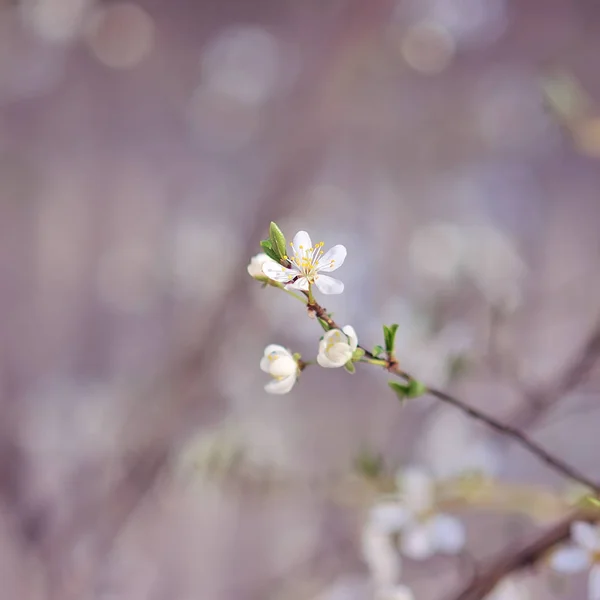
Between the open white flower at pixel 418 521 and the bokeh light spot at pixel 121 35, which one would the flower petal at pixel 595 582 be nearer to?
the open white flower at pixel 418 521

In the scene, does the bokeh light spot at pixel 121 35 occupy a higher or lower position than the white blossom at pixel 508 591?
higher

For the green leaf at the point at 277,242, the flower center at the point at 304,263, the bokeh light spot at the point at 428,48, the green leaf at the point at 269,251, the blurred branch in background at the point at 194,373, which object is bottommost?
the blurred branch in background at the point at 194,373

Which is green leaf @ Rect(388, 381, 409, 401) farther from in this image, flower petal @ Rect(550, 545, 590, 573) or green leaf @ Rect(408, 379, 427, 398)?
flower petal @ Rect(550, 545, 590, 573)

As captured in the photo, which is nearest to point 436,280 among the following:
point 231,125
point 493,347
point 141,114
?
point 493,347

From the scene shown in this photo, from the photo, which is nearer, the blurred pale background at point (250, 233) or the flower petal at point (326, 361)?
the flower petal at point (326, 361)

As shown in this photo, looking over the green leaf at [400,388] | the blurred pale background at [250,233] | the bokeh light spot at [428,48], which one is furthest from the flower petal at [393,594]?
the bokeh light spot at [428,48]

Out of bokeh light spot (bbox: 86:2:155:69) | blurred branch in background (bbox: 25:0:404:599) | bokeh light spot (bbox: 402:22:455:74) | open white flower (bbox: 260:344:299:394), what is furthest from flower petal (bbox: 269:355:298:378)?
bokeh light spot (bbox: 86:2:155:69)

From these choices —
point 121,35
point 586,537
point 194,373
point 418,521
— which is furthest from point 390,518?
point 121,35

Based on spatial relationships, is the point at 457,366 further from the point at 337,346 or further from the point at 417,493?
the point at 337,346
